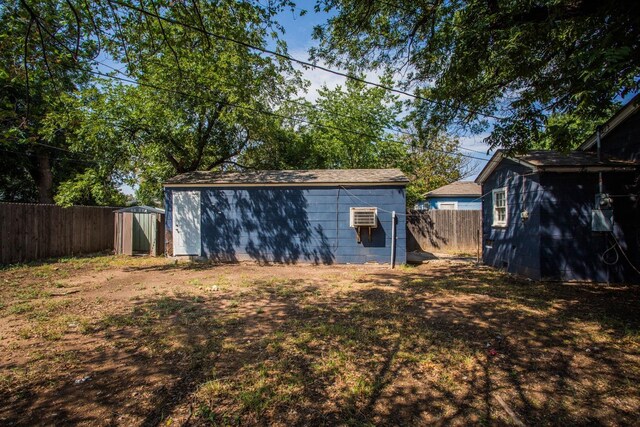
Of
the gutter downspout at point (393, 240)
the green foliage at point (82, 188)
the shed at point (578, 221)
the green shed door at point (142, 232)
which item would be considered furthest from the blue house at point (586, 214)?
the green foliage at point (82, 188)

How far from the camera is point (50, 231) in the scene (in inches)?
404

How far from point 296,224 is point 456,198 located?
1235 centimetres

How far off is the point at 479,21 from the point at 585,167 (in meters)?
4.44

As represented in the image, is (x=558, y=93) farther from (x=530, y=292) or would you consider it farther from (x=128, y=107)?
(x=128, y=107)

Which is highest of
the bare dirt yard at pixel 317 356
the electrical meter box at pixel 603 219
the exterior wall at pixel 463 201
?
the exterior wall at pixel 463 201

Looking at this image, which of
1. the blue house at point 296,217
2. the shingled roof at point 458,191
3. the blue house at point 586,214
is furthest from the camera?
the shingled roof at point 458,191

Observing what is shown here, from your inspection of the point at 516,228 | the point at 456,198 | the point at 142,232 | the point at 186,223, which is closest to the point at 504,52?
the point at 516,228

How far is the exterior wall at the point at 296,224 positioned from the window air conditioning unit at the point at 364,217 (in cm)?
27

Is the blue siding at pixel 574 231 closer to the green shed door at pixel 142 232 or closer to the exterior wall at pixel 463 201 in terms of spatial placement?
the exterior wall at pixel 463 201

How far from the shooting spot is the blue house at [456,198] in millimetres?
18484

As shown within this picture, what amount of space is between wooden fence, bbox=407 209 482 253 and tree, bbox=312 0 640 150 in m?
7.76

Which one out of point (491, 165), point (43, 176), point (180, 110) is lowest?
point (491, 165)

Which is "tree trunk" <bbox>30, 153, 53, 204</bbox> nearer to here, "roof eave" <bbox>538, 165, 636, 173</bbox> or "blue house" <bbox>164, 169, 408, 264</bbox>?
"blue house" <bbox>164, 169, 408, 264</bbox>

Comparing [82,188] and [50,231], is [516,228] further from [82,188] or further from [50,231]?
[82,188]
